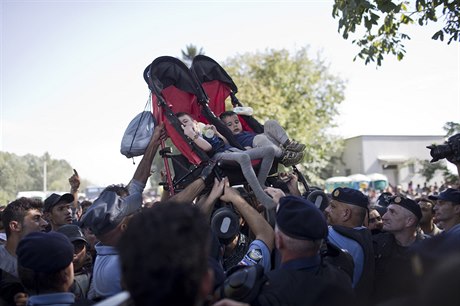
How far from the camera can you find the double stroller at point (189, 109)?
5473 mm

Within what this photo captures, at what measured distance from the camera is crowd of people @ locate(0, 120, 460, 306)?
1.71 m

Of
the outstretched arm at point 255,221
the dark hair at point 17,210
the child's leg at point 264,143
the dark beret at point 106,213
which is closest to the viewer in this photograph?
the dark beret at point 106,213

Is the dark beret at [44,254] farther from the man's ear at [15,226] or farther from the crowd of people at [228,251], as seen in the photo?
the man's ear at [15,226]

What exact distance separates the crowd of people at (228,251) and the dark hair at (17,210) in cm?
1

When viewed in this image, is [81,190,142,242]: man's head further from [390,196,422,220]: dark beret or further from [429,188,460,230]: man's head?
[429,188,460,230]: man's head

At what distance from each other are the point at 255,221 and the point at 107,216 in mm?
1248

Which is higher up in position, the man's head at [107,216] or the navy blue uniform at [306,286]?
the man's head at [107,216]

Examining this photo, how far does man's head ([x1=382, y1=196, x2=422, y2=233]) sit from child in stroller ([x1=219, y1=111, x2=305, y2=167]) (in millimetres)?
1389

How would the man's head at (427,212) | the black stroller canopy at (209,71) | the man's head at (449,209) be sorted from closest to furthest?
the man's head at (449,209) < the man's head at (427,212) < the black stroller canopy at (209,71)

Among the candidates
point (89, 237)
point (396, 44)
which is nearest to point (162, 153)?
point (89, 237)

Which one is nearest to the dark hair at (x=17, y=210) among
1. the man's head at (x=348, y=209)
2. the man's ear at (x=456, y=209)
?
the man's head at (x=348, y=209)

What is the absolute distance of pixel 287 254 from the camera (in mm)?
2900

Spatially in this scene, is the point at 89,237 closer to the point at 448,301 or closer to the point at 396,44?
the point at 448,301

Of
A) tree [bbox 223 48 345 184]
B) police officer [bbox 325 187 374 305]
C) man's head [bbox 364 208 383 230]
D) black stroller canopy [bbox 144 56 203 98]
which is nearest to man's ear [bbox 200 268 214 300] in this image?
police officer [bbox 325 187 374 305]
